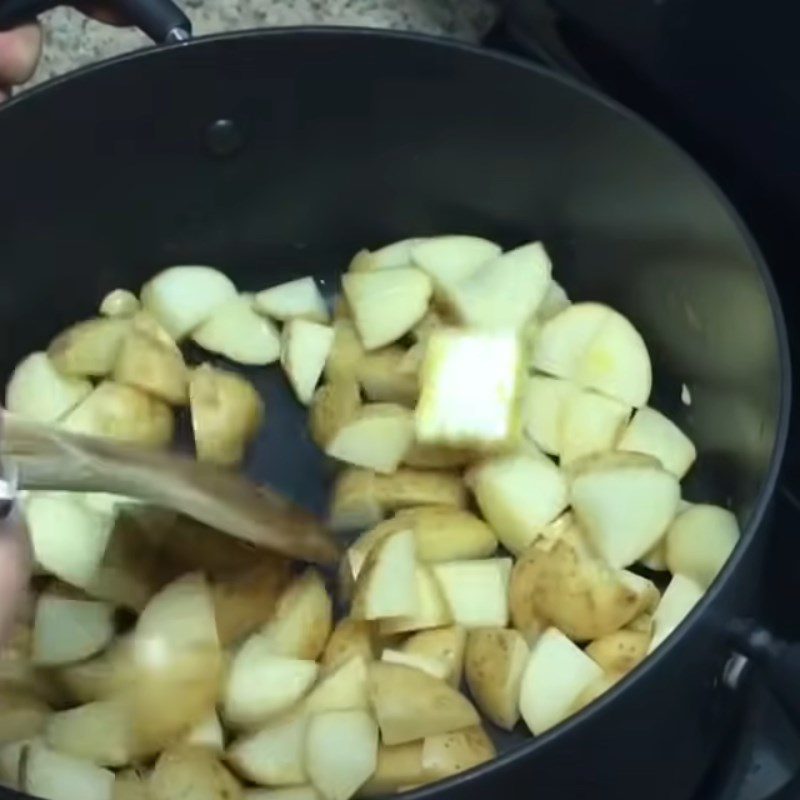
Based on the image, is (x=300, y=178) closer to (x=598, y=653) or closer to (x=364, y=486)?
(x=364, y=486)

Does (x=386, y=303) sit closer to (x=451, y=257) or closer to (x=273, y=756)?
(x=451, y=257)

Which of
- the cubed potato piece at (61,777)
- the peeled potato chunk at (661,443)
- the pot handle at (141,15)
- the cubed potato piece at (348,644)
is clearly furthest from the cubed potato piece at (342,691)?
the pot handle at (141,15)

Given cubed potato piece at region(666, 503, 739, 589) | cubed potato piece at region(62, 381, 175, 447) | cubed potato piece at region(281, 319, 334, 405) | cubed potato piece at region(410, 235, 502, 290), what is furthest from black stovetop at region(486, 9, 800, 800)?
cubed potato piece at region(62, 381, 175, 447)

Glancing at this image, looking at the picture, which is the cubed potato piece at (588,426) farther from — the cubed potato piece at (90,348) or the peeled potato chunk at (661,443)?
the cubed potato piece at (90,348)

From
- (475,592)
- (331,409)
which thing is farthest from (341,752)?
(331,409)

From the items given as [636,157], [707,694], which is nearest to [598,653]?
[707,694]
